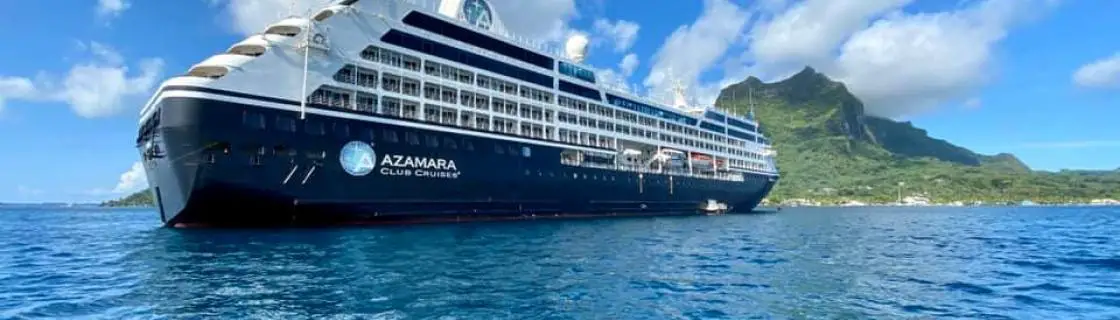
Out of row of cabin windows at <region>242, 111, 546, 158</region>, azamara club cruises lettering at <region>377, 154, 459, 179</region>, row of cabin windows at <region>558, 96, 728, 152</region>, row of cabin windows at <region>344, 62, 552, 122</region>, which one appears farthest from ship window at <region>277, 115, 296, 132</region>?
row of cabin windows at <region>558, 96, 728, 152</region>

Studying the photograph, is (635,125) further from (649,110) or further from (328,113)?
(328,113)

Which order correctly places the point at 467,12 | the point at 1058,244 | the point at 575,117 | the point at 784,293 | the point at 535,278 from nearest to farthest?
the point at 784,293 → the point at 535,278 → the point at 1058,244 → the point at 467,12 → the point at 575,117

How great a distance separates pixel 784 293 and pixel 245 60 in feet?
82.0

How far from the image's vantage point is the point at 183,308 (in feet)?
33.6

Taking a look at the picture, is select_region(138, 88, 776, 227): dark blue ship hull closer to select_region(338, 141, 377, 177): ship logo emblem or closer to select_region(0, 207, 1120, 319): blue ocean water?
select_region(338, 141, 377, 177): ship logo emblem

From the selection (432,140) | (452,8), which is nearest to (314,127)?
(432,140)

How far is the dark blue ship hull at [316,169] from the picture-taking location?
2572cm

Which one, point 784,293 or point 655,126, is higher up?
point 655,126

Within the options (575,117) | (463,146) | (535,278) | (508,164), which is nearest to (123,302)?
(535,278)

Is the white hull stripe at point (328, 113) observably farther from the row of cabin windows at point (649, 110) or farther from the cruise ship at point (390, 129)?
the row of cabin windows at point (649, 110)

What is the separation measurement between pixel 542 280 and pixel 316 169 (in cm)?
1825

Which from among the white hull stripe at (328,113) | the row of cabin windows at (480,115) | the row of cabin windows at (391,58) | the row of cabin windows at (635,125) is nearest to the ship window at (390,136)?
the white hull stripe at (328,113)

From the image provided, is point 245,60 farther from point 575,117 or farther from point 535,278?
point 575,117

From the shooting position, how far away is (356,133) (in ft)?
97.5
